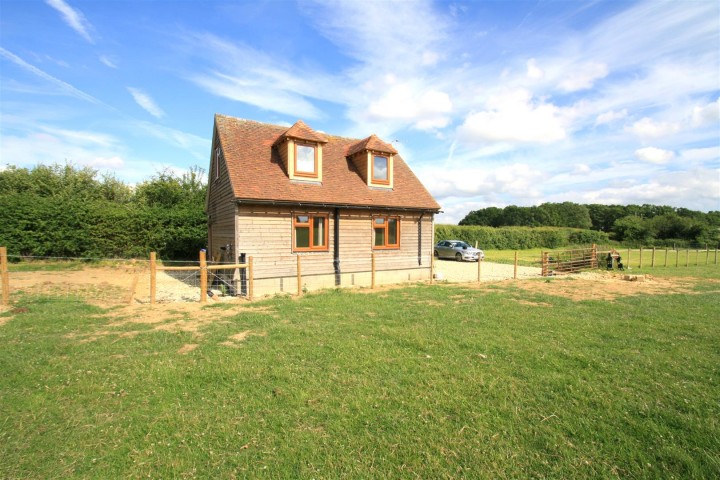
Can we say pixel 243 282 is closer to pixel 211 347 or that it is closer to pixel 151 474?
pixel 211 347

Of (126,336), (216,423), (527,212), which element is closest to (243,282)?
(126,336)

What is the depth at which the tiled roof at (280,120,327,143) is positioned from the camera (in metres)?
13.7

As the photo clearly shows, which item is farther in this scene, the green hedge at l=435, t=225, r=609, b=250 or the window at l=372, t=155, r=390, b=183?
the green hedge at l=435, t=225, r=609, b=250

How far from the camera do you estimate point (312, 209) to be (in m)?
13.8

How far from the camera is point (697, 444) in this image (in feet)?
11.3

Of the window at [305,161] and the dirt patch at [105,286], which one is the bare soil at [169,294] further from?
the window at [305,161]

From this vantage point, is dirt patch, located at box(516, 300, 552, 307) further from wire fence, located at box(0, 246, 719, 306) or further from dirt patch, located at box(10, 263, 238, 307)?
dirt patch, located at box(10, 263, 238, 307)

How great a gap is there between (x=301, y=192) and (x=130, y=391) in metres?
9.85

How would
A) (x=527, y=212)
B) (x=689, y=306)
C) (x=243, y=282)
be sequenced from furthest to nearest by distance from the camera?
(x=527, y=212) → (x=243, y=282) → (x=689, y=306)

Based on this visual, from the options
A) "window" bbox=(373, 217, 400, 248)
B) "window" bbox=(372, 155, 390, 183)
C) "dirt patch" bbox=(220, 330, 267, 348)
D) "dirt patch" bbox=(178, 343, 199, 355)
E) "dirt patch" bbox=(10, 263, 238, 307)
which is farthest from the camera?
"window" bbox=(372, 155, 390, 183)

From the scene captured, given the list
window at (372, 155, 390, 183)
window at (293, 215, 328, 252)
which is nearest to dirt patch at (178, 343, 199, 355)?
window at (293, 215, 328, 252)

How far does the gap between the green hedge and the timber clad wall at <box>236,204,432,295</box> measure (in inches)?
811

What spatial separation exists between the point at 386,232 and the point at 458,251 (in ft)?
48.4

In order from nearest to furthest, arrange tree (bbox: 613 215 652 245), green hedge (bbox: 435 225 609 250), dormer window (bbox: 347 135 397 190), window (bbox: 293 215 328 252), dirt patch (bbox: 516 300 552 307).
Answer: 1. dirt patch (bbox: 516 300 552 307)
2. window (bbox: 293 215 328 252)
3. dormer window (bbox: 347 135 397 190)
4. green hedge (bbox: 435 225 609 250)
5. tree (bbox: 613 215 652 245)
